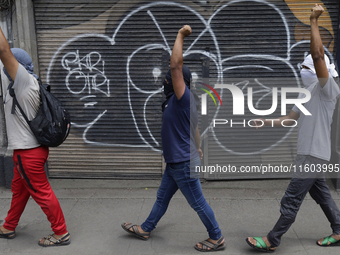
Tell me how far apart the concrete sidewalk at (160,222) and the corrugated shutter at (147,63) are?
1.43 ft

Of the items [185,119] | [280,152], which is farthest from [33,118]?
[280,152]

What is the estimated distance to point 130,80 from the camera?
5270 mm

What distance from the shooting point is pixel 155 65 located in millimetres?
5207

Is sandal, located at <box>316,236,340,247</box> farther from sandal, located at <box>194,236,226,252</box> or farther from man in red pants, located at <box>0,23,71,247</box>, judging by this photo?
man in red pants, located at <box>0,23,71,247</box>

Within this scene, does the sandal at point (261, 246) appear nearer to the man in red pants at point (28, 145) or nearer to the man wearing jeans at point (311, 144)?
the man wearing jeans at point (311, 144)

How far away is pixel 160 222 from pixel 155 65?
2.28 m

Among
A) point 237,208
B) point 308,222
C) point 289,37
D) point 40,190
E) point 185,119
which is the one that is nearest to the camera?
point 185,119

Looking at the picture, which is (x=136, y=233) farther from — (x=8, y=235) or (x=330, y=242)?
(x=330, y=242)

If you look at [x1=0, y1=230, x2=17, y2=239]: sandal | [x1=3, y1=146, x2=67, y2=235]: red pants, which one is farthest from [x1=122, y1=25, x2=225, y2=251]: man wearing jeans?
[x1=0, y1=230, x2=17, y2=239]: sandal

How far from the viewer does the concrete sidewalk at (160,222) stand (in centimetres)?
356

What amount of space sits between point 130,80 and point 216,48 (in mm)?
1339

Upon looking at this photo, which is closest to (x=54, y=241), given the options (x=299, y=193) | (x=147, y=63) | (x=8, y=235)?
(x=8, y=235)

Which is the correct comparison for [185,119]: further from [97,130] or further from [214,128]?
[97,130]

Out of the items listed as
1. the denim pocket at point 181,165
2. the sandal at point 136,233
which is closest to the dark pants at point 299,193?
the denim pocket at point 181,165
